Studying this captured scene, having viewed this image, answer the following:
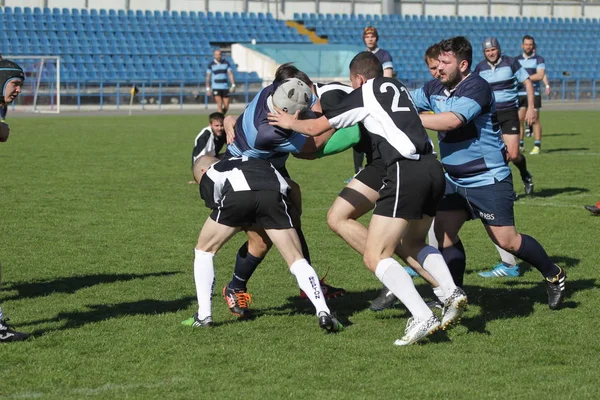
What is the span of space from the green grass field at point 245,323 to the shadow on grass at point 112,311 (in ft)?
0.09

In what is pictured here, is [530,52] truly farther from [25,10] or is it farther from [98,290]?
[25,10]

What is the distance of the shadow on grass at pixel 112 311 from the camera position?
253 inches

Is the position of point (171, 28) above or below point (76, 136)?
above

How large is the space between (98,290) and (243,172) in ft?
6.44

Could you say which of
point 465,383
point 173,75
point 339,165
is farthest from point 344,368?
point 173,75

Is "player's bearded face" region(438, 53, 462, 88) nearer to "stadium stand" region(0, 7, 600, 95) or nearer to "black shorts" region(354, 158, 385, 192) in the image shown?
"black shorts" region(354, 158, 385, 192)

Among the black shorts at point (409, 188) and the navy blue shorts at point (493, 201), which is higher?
the black shorts at point (409, 188)

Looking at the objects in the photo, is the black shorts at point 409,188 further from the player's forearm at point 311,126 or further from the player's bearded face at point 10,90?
the player's bearded face at point 10,90

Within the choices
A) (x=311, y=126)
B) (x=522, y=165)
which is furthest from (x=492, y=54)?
(x=311, y=126)

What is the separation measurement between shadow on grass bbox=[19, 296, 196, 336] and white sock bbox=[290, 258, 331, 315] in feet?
3.72

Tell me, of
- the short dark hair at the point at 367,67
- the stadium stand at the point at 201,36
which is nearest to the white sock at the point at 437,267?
the short dark hair at the point at 367,67

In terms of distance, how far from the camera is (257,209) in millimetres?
6207

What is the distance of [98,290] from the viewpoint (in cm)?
750

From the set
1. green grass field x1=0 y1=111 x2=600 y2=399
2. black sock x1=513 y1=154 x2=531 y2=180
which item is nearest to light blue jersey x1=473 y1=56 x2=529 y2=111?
black sock x1=513 y1=154 x2=531 y2=180
